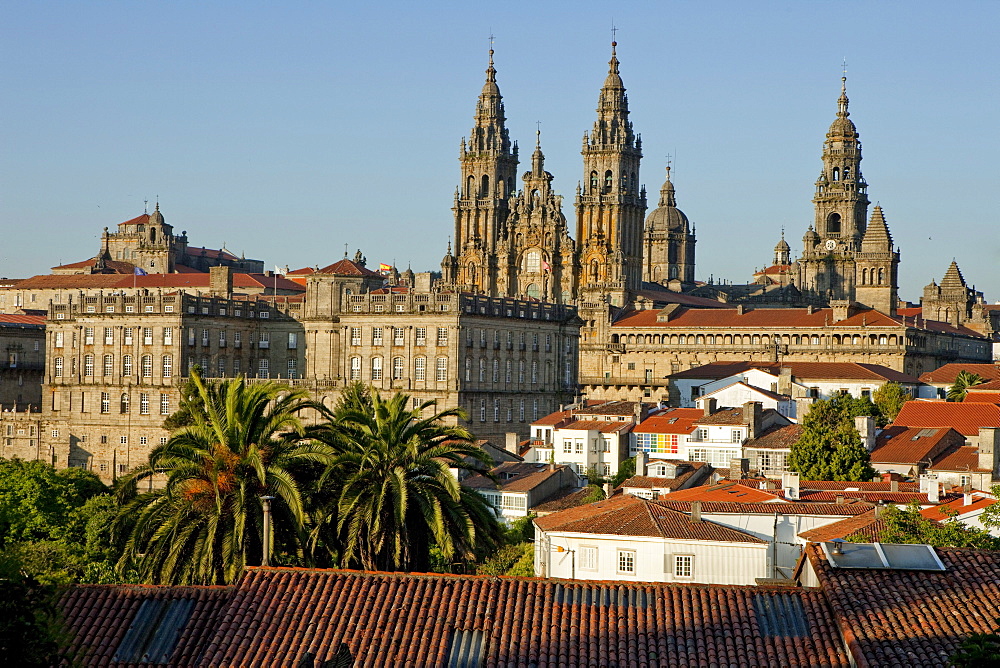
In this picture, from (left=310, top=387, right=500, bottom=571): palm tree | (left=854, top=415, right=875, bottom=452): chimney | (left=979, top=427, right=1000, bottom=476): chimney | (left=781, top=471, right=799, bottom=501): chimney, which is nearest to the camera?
(left=310, top=387, right=500, bottom=571): palm tree

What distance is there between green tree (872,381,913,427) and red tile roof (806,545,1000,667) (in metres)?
71.3

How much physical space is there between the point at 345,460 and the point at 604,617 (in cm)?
1359

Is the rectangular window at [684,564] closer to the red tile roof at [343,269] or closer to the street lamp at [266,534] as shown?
the street lamp at [266,534]

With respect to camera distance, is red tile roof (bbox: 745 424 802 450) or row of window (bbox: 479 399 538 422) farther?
row of window (bbox: 479 399 538 422)

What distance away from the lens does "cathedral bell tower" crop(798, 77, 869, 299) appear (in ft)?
591

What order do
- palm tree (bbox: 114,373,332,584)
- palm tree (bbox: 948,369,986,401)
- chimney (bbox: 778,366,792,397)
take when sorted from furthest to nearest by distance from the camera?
1. chimney (bbox: 778,366,792,397)
2. palm tree (bbox: 948,369,986,401)
3. palm tree (bbox: 114,373,332,584)

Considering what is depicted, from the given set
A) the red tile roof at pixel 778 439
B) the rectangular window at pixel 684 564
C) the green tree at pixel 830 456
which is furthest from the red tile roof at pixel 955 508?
the red tile roof at pixel 778 439

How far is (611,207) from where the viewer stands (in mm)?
151250

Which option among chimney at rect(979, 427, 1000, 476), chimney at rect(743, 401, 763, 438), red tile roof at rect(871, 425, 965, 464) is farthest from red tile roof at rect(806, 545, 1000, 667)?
chimney at rect(743, 401, 763, 438)

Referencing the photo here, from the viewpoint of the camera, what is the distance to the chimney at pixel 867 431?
76000 millimetres

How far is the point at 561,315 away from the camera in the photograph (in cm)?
11362

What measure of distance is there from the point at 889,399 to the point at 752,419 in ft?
87.1

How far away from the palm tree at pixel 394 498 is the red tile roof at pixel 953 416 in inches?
1849

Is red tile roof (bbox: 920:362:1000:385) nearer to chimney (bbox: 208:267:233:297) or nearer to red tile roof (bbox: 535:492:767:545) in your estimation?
chimney (bbox: 208:267:233:297)
